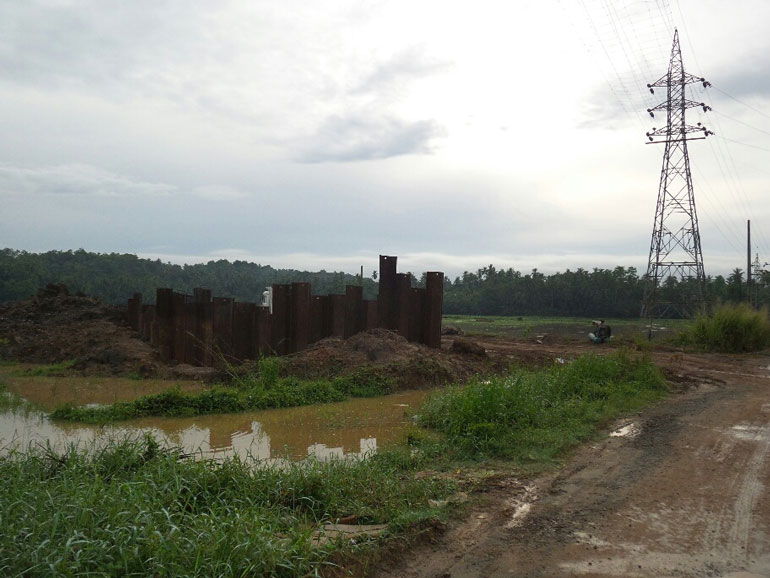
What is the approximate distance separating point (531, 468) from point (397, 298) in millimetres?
8395

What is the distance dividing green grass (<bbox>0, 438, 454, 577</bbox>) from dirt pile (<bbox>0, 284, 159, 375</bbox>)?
30.0 feet

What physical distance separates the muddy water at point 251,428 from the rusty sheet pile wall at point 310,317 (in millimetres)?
3293

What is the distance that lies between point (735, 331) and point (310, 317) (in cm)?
1394

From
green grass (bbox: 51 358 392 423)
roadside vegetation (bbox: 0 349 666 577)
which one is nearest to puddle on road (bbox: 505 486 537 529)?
roadside vegetation (bbox: 0 349 666 577)

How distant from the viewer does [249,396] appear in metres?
10.2

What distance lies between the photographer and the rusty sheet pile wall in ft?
46.1

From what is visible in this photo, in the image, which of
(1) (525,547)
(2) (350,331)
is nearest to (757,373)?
(2) (350,331)

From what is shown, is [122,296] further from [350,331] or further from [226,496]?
[226,496]

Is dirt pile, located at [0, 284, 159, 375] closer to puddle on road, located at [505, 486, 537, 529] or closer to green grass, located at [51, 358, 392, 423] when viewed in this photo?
green grass, located at [51, 358, 392, 423]

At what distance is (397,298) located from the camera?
1441cm

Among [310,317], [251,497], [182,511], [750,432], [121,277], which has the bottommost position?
[750,432]

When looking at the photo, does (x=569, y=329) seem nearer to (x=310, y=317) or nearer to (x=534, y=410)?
(x=310, y=317)

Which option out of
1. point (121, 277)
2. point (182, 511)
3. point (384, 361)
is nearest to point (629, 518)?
point (182, 511)

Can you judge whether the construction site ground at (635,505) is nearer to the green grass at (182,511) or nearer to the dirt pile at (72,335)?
the green grass at (182,511)
